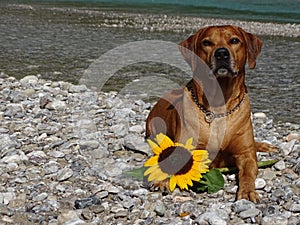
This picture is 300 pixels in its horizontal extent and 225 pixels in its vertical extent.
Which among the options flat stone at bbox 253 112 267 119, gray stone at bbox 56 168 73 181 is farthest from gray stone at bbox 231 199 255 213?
flat stone at bbox 253 112 267 119

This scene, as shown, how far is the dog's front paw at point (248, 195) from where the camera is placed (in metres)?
5.26

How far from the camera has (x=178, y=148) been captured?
5.70 metres

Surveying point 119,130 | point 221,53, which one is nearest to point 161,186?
point 221,53

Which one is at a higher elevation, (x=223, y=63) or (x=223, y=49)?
(x=223, y=49)

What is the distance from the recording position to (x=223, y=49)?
236 inches

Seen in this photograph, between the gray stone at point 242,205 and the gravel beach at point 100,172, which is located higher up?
the gray stone at point 242,205

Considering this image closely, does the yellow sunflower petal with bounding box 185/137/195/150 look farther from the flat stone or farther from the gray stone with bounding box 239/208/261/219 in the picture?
the flat stone

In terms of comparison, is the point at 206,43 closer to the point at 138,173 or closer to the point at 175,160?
the point at 175,160

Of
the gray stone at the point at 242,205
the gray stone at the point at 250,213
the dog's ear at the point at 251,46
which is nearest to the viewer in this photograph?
the gray stone at the point at 250,213

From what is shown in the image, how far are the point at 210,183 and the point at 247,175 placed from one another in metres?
0.43

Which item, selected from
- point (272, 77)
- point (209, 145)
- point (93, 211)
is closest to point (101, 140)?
point (209, 145)

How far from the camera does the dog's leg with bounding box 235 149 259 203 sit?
5.31 meters

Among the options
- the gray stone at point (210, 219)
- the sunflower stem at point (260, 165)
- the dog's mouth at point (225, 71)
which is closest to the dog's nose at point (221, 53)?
the dog's mouth at point (225, 71)

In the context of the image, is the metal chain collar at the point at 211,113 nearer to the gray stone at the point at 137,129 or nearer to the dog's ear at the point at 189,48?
the dog's ear at the point at 189,48
